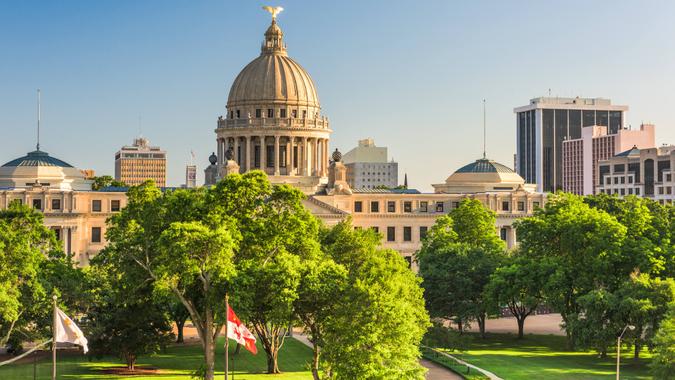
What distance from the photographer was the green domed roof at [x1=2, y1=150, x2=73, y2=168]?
634 ft

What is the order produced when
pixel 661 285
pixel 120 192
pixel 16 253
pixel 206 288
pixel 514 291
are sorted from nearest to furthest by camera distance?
pixel 206 288
pixel 16 253
pixel 661 285
pixel 514 291
pixel 120 192

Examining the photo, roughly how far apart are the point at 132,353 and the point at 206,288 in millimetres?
13772

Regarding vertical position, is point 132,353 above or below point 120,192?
below

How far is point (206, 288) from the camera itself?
90938 mm

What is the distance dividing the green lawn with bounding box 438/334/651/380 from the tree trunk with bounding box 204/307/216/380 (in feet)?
76.6

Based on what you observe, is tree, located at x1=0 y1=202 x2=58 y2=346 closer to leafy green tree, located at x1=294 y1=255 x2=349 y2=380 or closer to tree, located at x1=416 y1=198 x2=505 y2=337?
leafy green tree, located at x1=294 y1=255 x2=349 y2=380

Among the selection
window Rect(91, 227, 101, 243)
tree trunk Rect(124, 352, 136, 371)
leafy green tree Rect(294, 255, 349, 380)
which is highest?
window Rect(91, 227, 101, 243)

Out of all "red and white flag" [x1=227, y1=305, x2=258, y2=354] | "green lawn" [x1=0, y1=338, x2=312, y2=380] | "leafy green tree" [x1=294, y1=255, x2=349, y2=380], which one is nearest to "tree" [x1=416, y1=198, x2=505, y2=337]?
"green lawn" [x1=0, y1=338, x2=312, y2=380]

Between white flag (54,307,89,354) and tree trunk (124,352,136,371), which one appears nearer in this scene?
white flag (54,307,89,354)

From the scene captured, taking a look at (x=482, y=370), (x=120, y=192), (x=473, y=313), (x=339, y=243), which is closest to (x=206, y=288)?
(x=482, y=370)

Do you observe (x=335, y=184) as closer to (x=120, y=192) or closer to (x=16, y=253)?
(x=120, y=192)

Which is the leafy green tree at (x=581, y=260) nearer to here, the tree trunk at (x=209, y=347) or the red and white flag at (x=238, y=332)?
the tree trunk at (x=209, y=347)

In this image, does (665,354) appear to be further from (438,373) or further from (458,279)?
(458,279)

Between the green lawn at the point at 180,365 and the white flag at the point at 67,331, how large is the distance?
25.4 m
